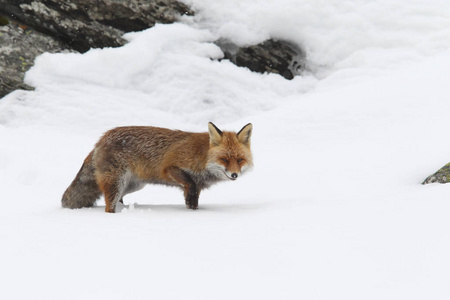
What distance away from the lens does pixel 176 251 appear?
3.76 meters

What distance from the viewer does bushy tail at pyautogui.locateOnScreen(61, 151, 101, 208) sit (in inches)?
263

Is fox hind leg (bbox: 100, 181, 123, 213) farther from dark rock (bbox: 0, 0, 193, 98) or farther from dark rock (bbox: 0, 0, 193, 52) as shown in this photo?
dark rock (bbox: 0, 0, 193, 52)

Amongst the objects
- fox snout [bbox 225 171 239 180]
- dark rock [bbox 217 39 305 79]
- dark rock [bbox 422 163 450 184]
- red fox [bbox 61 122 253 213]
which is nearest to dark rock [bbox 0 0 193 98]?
dark rock [bbox 217 39 305 79]

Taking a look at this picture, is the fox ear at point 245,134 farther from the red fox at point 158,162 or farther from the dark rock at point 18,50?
the dark rock at point 18,50

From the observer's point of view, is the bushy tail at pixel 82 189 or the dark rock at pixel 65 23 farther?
the dark rock at pixel 65 23

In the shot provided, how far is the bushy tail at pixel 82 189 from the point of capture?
Result: 263 inches

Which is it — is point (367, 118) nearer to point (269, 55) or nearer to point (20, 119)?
point (269, 55)

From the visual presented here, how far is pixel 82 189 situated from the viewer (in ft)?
22.0

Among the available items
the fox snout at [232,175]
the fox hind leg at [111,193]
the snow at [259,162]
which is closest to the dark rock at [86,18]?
the snow at [259,162]

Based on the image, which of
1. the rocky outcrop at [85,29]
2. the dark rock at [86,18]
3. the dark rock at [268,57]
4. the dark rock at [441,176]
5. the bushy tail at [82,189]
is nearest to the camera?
the dark rock at [441,176]

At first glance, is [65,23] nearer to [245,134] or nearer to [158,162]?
[158,162]

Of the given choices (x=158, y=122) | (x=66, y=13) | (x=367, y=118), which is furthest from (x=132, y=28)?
(x=367, y=118)

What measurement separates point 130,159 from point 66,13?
812 cm

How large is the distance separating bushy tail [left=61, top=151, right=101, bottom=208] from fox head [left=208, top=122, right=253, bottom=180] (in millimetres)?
1771
